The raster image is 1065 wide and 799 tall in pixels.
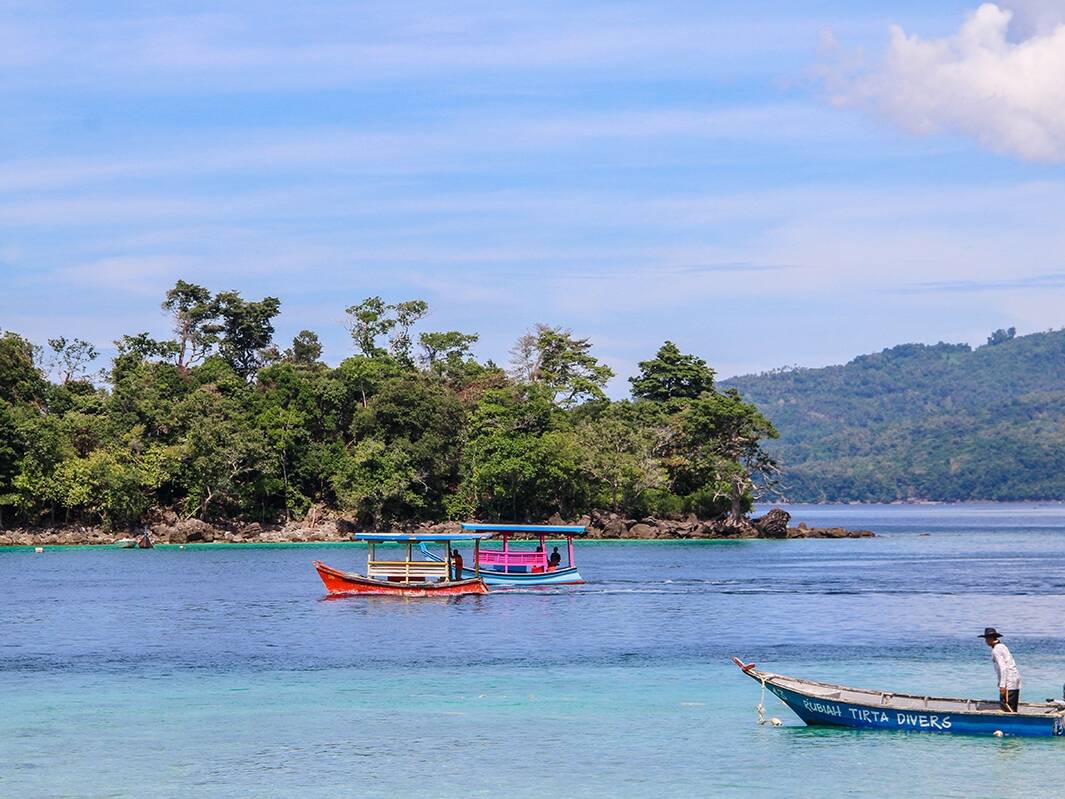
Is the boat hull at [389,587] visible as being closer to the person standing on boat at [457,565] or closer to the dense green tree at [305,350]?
the person standing on boat at [457,565]

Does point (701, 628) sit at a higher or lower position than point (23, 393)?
lower

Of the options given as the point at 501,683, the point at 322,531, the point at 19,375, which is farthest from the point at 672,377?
the point at 501,683

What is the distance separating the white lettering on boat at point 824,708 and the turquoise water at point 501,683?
0.43 m

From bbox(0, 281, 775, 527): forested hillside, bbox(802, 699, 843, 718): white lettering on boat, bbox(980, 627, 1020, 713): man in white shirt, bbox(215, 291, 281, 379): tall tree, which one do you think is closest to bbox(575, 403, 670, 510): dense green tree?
bbox(0, 281, 775, 527): forested hillside

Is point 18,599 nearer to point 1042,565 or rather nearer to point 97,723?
point 97,723

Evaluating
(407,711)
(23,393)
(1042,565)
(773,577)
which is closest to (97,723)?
(407,711)

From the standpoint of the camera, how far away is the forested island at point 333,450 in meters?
96.4

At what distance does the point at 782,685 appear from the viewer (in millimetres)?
27250

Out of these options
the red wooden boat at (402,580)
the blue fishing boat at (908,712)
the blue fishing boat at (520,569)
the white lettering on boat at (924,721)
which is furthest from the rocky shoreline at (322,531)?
the white lettering on boat at (924,721)

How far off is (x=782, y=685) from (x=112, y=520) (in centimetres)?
7979

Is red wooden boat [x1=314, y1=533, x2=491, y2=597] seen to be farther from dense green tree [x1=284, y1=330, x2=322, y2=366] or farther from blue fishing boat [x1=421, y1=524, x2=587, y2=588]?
dense green tree [x1=284, y1=330, x2=322, y2=366]

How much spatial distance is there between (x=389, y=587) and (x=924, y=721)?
30.9 metres

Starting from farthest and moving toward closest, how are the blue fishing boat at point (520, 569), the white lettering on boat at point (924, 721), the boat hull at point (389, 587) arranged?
the blue fishing boat at point (520, 569), the boat hull at point (389, 587), the white lettering on boat at point (924, 721)

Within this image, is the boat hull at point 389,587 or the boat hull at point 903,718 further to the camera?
the boat hull at point 389,587
